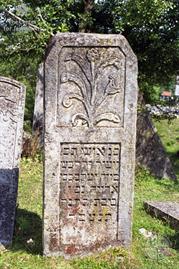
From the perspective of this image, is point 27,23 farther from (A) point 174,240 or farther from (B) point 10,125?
(A) point 174,240

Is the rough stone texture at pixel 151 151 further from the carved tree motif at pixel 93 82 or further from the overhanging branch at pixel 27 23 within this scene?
the carved tree motif at pixel 93 82

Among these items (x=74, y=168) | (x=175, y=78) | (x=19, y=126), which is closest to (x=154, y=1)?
(x=175, y=78)

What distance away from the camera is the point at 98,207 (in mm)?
4746

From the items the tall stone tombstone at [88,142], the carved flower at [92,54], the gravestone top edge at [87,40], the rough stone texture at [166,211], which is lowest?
the rough stone texture at [166,211]

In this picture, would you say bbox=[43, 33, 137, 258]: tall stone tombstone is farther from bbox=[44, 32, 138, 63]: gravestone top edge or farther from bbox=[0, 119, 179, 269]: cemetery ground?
bbox=[0, 119, 179, 269]: cemetery ground

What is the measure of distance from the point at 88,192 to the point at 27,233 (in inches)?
44.7

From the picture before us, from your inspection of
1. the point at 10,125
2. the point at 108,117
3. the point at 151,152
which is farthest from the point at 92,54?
the point at 151,152

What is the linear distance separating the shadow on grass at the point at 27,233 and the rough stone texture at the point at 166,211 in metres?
1.60

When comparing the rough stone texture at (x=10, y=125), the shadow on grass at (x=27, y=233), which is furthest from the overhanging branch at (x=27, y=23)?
the shadow on grass at (x=27, y=233)

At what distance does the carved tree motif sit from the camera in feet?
14.7

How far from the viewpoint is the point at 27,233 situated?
538 centimetres

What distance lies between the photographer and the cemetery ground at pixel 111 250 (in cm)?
461

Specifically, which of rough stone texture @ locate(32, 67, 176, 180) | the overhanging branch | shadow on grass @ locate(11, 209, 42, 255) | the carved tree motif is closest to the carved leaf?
the carved tree motif

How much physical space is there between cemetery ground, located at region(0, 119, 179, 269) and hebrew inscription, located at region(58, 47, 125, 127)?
1390mm
